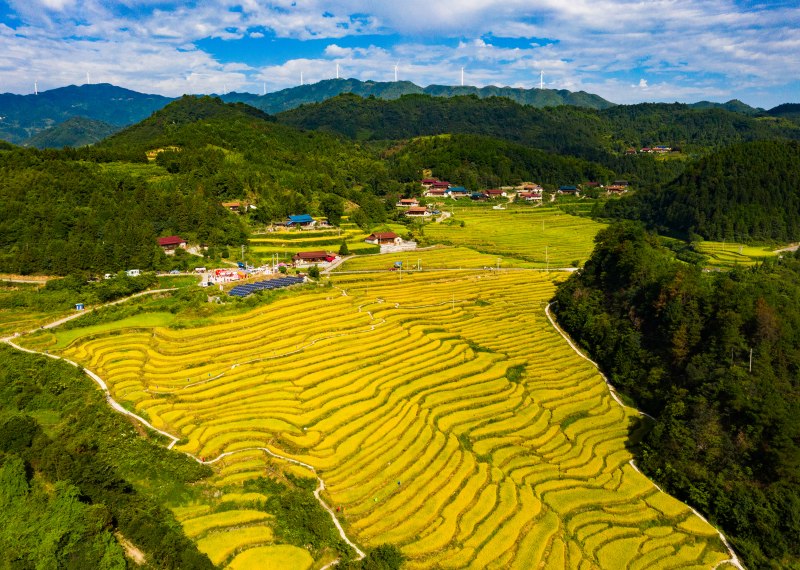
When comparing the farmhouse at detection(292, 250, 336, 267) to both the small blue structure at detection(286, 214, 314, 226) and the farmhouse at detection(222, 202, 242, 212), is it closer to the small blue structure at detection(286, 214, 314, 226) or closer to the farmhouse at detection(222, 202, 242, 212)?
the small blue structure at detection(286, 214, 314, 226)

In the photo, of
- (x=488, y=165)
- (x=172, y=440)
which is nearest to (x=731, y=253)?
(x=172, y=440)

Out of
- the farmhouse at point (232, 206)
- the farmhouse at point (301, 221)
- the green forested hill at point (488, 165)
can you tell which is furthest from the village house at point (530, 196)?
the farmhouse at point (232, 206)

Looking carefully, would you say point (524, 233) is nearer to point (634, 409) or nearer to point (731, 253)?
point (731, 253)

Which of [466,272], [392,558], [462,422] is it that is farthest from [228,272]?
[392,558]

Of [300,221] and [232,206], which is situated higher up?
[232,206]

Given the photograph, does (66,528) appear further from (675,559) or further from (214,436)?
(675,559)

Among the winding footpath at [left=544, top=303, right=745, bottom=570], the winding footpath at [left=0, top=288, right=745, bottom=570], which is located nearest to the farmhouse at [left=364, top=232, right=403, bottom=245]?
the winding footpath at [left=544, top=303, right=745, bottom=570]
